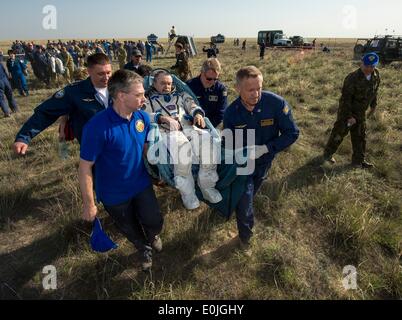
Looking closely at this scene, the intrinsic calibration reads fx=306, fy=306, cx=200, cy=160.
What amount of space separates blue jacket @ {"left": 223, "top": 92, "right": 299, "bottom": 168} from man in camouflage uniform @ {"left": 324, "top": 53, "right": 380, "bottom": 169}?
8.12 feet

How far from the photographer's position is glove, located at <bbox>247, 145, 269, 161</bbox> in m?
3.12

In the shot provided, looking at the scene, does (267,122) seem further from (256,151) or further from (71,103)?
(71,103)

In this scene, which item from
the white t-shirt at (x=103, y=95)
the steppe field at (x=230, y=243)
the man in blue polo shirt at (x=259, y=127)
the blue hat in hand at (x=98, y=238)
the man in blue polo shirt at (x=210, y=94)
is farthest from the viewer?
the man in blue polo shirt at (x=210, y=94)

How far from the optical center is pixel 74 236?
375 cm

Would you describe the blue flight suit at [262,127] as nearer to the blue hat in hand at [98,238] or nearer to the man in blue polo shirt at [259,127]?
the man in blue polo shirt at [259,127]

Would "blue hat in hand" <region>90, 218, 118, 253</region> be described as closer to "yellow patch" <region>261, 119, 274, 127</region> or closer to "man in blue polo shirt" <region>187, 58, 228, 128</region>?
"yellow patch" <region>261, 119, 274, 127</region>

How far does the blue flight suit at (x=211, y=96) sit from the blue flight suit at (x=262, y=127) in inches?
52.1

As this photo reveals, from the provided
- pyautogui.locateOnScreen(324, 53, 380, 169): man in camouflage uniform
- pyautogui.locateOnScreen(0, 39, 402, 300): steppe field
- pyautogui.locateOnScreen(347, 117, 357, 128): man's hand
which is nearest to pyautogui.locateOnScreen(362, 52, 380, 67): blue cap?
pyautogui.locateOnScreen(324, 53, 380, 169): man in camouflage uniform

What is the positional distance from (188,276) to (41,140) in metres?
5.44

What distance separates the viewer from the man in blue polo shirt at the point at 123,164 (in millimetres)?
2527

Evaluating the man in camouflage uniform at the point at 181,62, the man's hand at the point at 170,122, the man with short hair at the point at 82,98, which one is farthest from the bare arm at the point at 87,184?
the man in camouflage uniform at the point at 181,62
